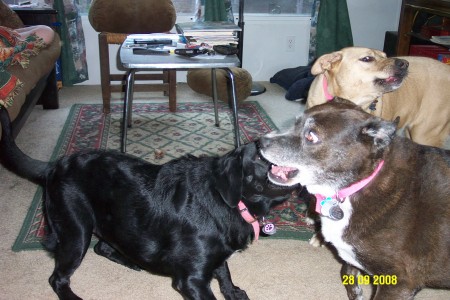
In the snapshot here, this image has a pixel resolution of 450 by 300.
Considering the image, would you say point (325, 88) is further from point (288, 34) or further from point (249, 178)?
point (288, 34)

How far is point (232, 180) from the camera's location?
5.01 ft

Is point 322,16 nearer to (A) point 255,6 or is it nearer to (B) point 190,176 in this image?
(A) point 255,6

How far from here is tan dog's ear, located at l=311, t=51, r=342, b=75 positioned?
233cm

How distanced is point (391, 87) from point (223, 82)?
2.08 m

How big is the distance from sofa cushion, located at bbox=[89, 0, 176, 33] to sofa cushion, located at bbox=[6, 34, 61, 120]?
0.49m

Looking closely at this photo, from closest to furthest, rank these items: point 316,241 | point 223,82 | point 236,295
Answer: point 236,295 → point 316,241 → point 223,82

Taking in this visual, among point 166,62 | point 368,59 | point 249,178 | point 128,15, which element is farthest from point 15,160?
point 128,15

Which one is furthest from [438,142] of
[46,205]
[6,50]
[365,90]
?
[6,50]

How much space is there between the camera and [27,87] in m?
2.84

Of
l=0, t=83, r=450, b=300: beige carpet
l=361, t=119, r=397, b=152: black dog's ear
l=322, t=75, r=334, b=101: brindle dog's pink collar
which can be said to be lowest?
l=0, t=83, r=450, b=300: beige carpet

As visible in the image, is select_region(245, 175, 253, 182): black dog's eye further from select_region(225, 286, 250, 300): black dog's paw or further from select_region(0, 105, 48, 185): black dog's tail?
select_region(0, 105, 48, 185): black dog's tail

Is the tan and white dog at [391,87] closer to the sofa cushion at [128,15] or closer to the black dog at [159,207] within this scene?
the black dog at [159,207]
